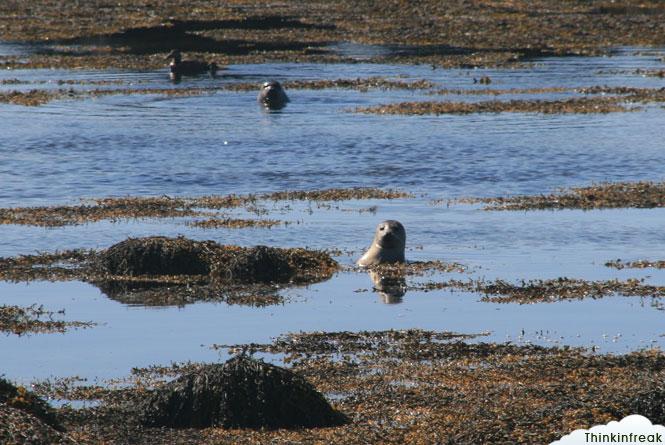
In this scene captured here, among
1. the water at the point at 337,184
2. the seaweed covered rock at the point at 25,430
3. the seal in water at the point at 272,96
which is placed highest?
the seaweed covered rock at the point at 25,430

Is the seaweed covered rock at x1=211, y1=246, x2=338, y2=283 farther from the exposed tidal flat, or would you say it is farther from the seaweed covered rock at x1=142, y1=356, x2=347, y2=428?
the seaweed covered rock at x1=142, y1=356, x2=347, y2=428

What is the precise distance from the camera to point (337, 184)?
28125 mm

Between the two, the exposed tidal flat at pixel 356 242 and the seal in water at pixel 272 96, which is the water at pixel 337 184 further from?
the seal in water at pixel 272 96

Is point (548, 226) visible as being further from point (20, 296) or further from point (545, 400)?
point (545, 400)

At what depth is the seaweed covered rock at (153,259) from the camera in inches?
755

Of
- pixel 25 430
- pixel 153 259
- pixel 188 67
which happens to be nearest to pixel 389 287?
pixel 153 259

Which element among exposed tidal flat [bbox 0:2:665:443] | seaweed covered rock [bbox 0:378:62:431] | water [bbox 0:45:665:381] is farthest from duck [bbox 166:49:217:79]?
seaweed covered rock [bbox 0:378:62:431]

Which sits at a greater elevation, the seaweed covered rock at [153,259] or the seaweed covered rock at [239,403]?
the seaweed covered rock at [239,403]

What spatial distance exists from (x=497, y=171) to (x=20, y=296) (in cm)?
1384

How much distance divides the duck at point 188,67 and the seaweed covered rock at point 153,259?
2977 cm

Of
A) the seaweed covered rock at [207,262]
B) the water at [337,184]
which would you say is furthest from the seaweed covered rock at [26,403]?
the seaweed covered rock at [207,262]

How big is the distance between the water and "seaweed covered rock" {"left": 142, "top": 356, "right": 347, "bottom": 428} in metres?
1.93

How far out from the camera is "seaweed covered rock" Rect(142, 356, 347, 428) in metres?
11.9

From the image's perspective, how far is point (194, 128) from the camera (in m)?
36.4
